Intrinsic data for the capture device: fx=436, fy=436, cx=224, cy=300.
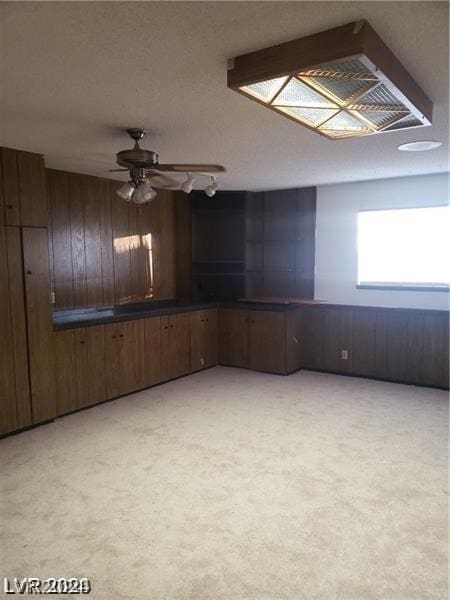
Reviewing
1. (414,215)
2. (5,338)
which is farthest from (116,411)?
(414,215)

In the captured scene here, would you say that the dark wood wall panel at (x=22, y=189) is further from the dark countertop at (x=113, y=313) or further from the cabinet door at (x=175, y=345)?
the cabinet door at (x=175, y=345)

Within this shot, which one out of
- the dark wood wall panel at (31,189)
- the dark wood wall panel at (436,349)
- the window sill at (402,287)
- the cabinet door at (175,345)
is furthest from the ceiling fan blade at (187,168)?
the dark wood wall panel at (436,349)

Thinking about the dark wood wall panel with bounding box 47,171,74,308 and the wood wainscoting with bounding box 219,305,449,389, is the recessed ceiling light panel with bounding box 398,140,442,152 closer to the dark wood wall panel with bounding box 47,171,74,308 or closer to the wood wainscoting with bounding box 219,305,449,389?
the wood wainscoting with bounding box 219,305,449,389

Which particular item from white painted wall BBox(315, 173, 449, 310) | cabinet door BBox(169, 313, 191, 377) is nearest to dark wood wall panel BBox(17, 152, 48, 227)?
cabinet door BBox(169, 313, 191, 377)

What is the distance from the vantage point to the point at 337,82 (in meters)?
2.01

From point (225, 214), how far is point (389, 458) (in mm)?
3986

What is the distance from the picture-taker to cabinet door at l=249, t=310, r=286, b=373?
17.6 ft

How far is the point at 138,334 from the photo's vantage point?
15.5 feet

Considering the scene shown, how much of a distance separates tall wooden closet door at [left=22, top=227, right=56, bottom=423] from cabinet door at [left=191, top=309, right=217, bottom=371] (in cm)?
199

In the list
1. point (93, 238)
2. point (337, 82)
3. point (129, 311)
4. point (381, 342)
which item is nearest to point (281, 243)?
point (381, 342)

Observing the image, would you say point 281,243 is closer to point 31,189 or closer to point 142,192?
point 142,192

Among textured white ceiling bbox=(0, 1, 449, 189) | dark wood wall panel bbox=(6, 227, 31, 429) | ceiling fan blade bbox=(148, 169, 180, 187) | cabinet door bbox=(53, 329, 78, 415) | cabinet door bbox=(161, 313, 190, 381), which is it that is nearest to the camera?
textured white ceiling bbox=(0, 1, 449, 189)

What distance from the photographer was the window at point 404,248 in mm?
4828

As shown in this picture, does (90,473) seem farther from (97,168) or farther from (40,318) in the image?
(97,168)
